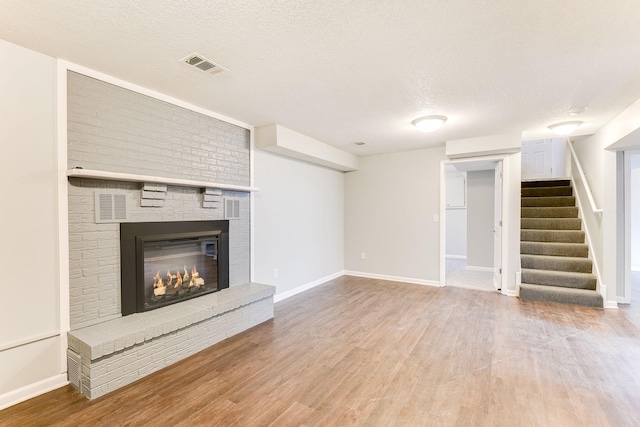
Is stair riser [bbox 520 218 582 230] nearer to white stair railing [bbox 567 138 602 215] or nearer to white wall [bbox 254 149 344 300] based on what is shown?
white stair railing [bbox 567 138 602 215]

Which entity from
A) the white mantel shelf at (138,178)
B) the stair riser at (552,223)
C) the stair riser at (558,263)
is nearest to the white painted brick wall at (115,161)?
the white mantel shelf at (138,178)

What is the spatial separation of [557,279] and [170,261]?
5303 millimetres

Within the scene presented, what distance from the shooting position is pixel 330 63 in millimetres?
2273

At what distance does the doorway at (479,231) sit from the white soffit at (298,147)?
1.89 meters

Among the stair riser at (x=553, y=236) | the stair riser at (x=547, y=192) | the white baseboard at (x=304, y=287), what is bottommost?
the white baseboard at (x=304, y=287)

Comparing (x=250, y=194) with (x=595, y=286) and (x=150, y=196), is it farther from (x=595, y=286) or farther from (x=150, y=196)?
(x=595, y=286)

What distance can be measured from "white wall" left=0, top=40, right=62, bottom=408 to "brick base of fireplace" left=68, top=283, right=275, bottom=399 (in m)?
0.22

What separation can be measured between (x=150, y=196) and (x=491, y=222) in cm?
642

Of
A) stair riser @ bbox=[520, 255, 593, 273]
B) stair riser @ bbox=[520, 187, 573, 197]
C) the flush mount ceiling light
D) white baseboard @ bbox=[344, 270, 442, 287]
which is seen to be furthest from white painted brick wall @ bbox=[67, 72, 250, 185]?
stair riser @ bbox=[520, 187, 573, 197]

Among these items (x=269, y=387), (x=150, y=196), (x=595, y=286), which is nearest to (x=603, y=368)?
(x=595, y=286)

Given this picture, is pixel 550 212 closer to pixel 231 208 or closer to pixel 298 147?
pixel 298 147

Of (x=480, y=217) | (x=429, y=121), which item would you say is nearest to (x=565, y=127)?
(x=429, y=121)

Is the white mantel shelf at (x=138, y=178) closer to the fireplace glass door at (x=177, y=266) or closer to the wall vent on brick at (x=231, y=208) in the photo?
the wall vent on brick at (x=231, y=208)

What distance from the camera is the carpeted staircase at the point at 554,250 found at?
421cm
